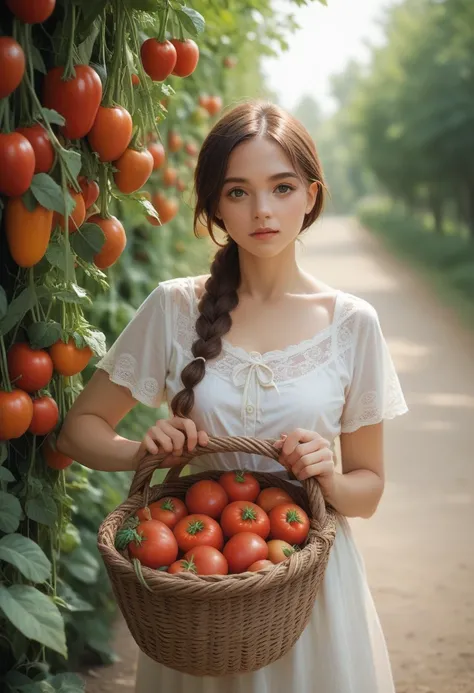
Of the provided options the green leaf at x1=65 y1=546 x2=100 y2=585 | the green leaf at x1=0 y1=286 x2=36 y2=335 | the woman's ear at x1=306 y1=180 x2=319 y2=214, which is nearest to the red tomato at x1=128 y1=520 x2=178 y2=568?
the green leaf at x1=0 y1=286 x2=36 y2=335

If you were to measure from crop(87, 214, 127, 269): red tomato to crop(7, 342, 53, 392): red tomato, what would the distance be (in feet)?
0.84

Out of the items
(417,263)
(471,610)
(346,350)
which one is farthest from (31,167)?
(417,263)

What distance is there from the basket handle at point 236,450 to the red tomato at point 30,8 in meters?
0.90

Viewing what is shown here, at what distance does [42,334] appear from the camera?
172 centimetres

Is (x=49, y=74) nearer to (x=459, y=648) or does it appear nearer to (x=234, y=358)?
(x=234, y=358)

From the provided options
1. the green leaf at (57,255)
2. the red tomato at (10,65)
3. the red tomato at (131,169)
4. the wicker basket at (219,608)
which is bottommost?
the wicker basket at (219,608)

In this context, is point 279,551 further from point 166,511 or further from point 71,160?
point 71,160

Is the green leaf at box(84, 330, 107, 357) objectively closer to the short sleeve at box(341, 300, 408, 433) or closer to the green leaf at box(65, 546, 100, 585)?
the short sleeve at box(341, 300, 408, 433)

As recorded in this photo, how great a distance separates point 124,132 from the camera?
169 centimetres

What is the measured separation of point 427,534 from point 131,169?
13.2 ft

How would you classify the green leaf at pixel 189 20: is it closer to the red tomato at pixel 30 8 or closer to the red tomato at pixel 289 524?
the red tomato at pixel 30 8

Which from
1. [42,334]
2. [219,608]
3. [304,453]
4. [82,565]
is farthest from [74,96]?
[82,565]

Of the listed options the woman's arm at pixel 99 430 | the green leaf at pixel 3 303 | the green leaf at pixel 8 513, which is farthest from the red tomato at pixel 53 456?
the green leaf at pixel 3 303

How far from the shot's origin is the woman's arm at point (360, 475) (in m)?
2.05
